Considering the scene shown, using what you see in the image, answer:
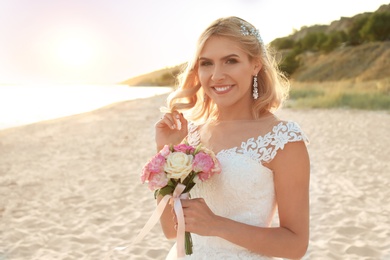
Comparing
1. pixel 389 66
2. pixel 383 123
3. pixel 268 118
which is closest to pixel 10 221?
pixel 268 118

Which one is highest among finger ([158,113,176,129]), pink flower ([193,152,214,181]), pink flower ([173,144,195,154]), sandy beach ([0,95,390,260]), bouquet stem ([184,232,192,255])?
finger ([158,113,176,129])

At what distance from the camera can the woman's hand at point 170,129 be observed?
2.65 meters

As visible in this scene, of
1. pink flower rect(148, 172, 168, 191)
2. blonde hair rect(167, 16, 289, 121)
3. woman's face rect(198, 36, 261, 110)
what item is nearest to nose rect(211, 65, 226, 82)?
woman's face rect(198, 36, 261, 110)

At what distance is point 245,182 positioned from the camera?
2.34 m

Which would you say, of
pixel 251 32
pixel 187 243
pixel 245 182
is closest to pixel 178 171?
pixel 187 243

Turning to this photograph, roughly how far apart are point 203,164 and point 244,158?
0.38 metres

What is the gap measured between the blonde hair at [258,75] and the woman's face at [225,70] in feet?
0.10

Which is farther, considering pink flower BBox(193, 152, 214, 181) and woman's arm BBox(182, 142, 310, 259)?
woman's arm BBox(182, 142, 310, 259)

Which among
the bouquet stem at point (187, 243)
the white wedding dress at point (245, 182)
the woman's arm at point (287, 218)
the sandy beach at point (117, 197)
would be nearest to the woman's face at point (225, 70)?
the white wedding dress at point (245, 182)

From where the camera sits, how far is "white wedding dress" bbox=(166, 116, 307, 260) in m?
2.32

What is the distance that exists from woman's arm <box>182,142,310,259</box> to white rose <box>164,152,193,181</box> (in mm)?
311

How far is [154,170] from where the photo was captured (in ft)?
6.61

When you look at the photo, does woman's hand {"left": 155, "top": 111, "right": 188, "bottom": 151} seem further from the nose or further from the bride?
the nose

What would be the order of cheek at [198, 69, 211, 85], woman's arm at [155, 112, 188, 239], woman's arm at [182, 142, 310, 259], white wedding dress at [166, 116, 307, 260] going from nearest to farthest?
woman's arm at [182, 142, 310, 259]
white wedding dress at [166, 116, 307, 260]
cheek at [198, 69, 211, 85]
woman's arm at [155, 112, 188, 239]
